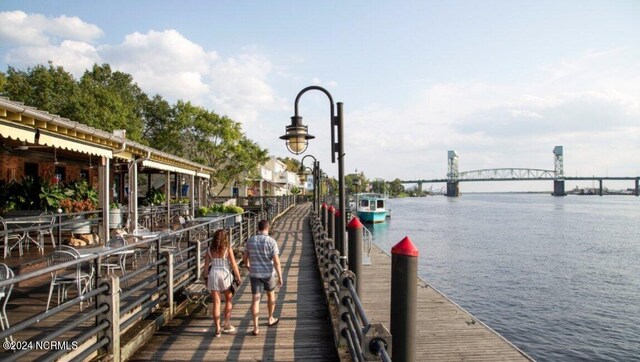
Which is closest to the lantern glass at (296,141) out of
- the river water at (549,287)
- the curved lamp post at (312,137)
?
the curved lamp post at (312,137)

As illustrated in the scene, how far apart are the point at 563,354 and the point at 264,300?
10.5m

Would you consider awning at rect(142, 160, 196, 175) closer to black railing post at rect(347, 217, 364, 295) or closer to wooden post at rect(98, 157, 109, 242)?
wooden post at rect(98, 157, 109, 242)

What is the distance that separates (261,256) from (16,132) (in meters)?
4.39

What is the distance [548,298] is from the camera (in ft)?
64.3

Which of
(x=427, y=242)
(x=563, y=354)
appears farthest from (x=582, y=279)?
(x=427, y=242)

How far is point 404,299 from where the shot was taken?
3445mm

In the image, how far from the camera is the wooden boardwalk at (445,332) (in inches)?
306

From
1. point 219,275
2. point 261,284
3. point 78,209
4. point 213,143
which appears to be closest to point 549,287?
point 261,284

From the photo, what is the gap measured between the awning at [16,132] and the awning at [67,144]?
0.33m

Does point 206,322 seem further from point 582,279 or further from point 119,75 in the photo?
point 119,75

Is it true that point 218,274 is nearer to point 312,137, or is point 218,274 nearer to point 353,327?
point 353,327

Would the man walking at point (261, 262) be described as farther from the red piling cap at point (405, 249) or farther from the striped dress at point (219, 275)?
the red piling cap at point (405, 249)

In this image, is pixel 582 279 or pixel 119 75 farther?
pixel 119 75

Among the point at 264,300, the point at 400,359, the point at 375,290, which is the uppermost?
the point at 400,359
